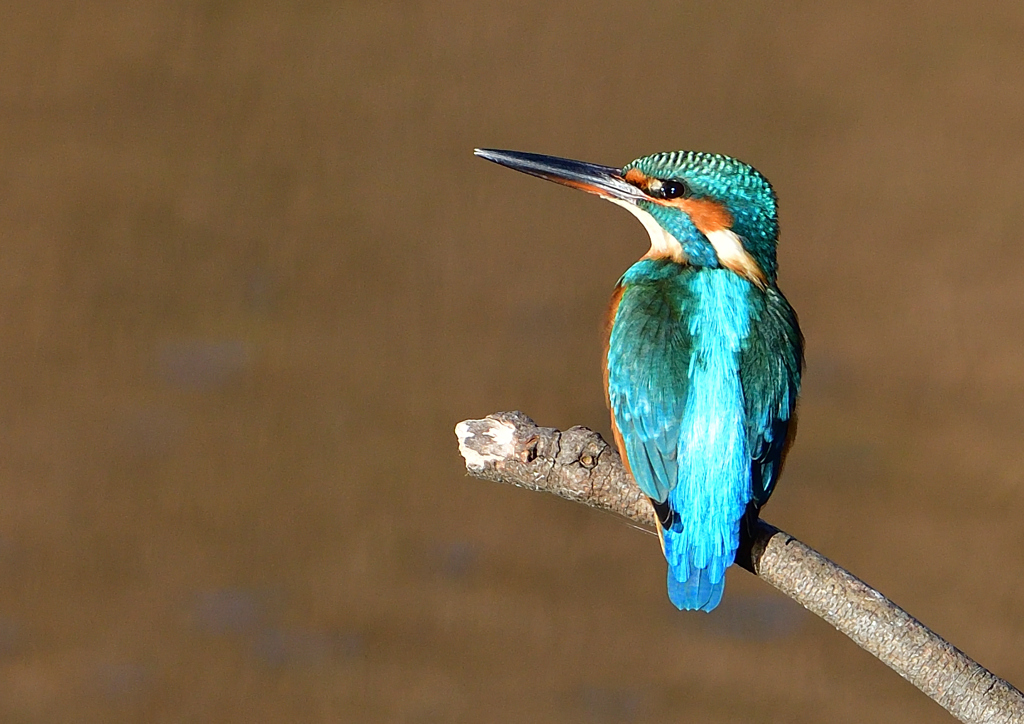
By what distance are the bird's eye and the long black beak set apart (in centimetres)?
3

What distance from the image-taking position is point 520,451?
0.99 m

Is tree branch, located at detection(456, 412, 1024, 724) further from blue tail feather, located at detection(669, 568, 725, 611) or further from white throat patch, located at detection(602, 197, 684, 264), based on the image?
white throat patch, located at detection(602, 197, 684, 264)

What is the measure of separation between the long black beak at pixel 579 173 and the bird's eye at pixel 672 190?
25 millimetres

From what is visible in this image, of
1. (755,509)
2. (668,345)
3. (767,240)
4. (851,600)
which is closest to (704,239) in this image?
(767,240)

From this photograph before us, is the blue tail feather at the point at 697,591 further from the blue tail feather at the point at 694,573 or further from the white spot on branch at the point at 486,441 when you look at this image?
the white spot on branch at the point at 486,441

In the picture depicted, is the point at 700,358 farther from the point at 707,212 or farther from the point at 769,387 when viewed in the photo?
the point at 707,212

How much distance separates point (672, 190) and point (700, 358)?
23cm

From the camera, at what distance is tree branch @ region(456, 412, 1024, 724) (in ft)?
2.93

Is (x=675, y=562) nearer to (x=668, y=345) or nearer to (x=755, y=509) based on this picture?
(x=755, y=509)

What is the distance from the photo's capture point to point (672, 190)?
4.05ft

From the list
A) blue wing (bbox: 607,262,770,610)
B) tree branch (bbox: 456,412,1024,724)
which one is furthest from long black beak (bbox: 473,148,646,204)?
tree branch (bbox: 456,412,1024,724)

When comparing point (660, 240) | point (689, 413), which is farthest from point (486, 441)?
point (660, 240)

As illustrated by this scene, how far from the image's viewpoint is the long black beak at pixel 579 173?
4.16 feet

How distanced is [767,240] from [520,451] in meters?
0.43
